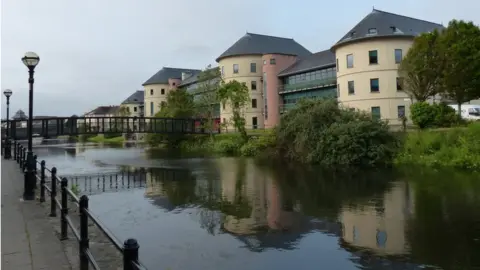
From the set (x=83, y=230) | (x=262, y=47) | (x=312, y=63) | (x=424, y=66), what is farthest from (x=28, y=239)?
(x=262, y=47)

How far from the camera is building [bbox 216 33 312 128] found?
182 ft

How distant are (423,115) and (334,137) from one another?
726 cm

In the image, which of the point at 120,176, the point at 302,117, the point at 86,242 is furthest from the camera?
the point at 302,117

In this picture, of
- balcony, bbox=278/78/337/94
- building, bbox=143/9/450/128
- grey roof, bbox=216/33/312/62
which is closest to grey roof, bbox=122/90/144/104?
building, bbox=143/9/450/128

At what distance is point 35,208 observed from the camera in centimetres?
895

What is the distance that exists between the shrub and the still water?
33.3 ft

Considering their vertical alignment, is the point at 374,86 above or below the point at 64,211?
above

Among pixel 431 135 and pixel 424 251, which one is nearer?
pixel 424 251

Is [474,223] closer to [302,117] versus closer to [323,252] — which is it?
[323,252]

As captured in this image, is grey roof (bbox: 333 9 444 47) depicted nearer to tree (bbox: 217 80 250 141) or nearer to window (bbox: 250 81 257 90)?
tree (bbox: 217 80 250 141)

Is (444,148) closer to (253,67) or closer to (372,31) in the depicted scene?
(372,31)

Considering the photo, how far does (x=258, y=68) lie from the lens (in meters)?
58.4

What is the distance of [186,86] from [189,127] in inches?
1095

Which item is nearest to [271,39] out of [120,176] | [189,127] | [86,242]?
[189,127]
